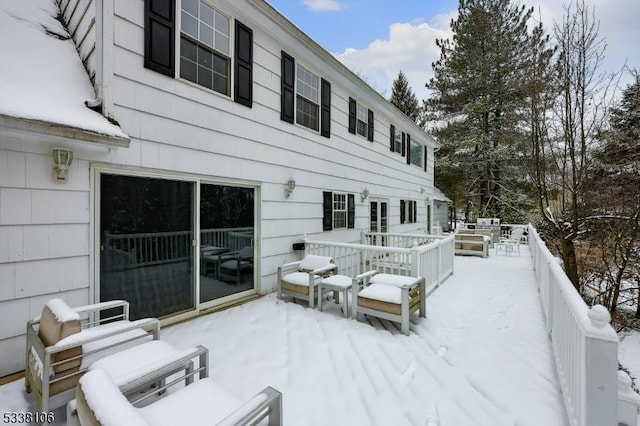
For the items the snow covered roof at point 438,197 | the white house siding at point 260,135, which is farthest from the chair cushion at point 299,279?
the snow covered roof at point 438,197

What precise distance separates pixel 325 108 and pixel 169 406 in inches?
247

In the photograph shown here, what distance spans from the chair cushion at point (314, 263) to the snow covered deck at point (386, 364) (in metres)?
0.68

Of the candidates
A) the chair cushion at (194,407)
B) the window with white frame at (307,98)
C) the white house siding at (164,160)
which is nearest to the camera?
Result: the chair cushion at (194,407)

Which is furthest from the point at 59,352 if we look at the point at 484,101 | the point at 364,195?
the point at 484,101

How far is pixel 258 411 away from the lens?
1.45 m

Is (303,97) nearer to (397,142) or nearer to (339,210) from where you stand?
(339,210)

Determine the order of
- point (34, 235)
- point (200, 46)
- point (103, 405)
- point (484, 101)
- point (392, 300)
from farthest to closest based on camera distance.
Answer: point (484, 101)
point (200, 46)
point (392, 300)
point (34, 235)
point (103, 405)

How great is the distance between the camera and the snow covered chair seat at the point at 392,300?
11.8 feet

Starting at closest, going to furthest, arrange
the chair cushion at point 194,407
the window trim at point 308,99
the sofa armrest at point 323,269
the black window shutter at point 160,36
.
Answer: the chair cushion at point 194,407, the black window shutter at point 160,36, the sofa armrest at point 323,269, the window trim at point 308,99

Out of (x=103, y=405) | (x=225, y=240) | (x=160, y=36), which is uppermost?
(x=160, y=36)

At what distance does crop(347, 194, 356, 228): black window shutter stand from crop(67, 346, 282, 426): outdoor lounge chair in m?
5.89

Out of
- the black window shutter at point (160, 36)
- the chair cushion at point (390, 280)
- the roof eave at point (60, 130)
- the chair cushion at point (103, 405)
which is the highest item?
the black window shutter at point (160, 36)

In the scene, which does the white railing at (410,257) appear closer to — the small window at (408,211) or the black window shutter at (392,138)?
the small window at (408,211)

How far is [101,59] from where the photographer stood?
320cm
